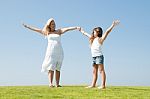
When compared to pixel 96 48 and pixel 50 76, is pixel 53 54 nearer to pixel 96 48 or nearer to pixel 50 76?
pixel 50 76

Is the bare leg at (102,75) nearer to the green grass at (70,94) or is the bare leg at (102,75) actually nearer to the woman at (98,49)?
the woman at (98,49)

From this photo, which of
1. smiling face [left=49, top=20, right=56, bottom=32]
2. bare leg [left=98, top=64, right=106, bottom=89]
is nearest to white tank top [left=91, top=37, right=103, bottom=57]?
bare leg [left=98, top=64, right=106, bottom=89]

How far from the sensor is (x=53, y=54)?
15547mm

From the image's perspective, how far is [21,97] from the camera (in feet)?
34.3

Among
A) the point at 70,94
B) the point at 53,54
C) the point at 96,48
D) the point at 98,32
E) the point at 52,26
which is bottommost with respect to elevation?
the point at 70,94

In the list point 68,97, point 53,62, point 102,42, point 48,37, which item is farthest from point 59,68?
point 68,97

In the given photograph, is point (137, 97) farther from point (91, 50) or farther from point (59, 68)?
point (59, 68)


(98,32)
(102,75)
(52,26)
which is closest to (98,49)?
(98,32)

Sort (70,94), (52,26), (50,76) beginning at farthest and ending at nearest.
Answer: (52,26)
(50,76)
(70,94)

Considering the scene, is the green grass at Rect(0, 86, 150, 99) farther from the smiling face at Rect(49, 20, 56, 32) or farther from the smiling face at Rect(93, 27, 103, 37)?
the smiling face at Rect(49, 20, 56, 32)

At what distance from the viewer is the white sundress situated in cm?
1551

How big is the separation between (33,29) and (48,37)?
3.27ft

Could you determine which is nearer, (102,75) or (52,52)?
(102,75)

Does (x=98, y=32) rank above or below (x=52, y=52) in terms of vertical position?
above
